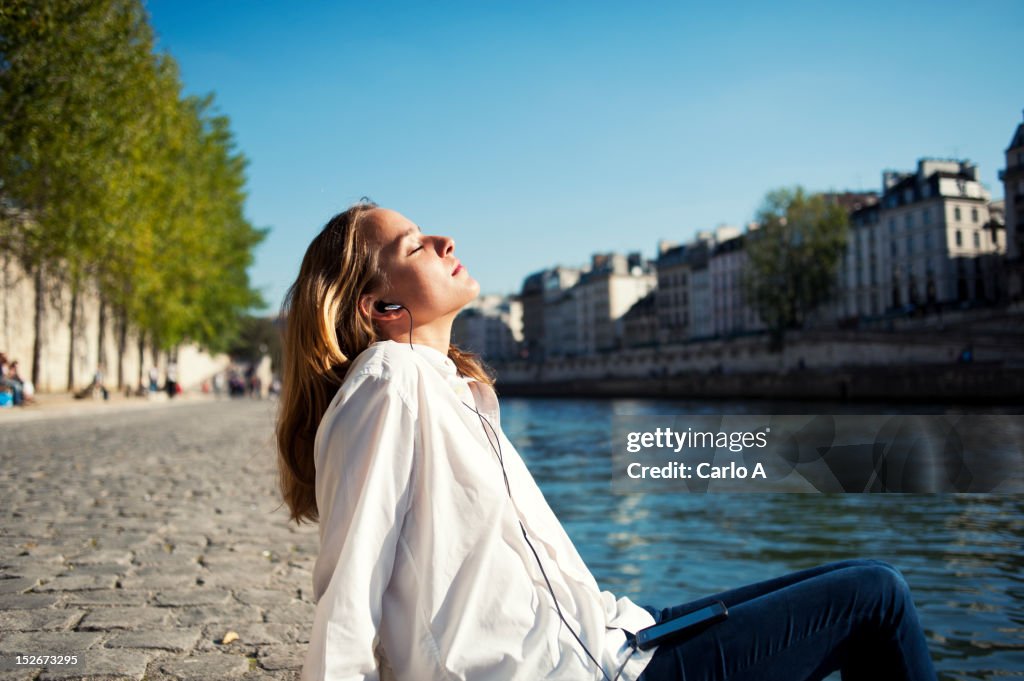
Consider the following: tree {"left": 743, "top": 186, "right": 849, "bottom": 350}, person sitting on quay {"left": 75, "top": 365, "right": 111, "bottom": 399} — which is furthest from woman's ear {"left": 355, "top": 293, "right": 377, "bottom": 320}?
tree {"left": 743, "top": 186, "right": 849, "bottom": 350}

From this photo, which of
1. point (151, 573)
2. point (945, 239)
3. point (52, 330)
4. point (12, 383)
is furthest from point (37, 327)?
point (945, 239)

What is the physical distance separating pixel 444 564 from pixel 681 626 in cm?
46

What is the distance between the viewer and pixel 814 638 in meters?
1.80

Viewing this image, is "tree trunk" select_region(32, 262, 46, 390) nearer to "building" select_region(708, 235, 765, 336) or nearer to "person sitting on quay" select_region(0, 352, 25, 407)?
"person sitting on quay" select_region(0, 352, 25, 407)

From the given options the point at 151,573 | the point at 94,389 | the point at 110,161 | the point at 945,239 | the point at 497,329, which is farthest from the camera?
the point at 497,329

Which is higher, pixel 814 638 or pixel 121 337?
pixel 121 337

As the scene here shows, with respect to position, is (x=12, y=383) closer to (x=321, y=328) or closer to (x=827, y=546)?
(x=827, y=546)

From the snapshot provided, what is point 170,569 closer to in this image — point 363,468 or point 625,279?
point 363,468

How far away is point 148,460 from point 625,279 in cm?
A: 9148

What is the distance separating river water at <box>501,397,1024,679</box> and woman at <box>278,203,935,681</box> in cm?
258

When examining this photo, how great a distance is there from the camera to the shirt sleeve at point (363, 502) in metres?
1.57

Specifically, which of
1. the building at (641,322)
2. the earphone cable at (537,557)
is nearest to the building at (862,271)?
the building at (641,322)

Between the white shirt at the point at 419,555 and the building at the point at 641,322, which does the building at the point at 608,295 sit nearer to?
the building at the point at 641,322

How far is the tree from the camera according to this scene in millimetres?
58469
